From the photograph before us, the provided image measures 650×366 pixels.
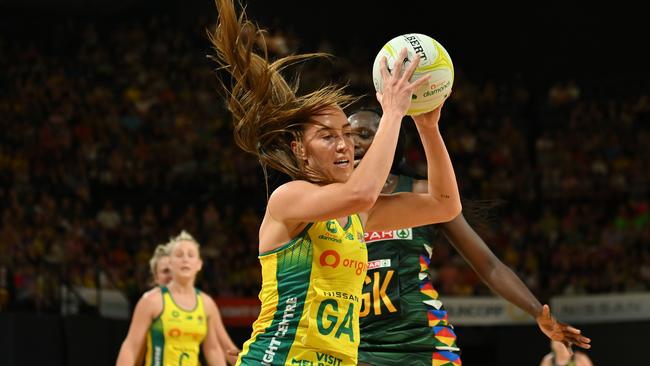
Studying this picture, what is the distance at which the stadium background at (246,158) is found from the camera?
1254 cm

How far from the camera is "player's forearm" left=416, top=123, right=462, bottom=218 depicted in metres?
3.69

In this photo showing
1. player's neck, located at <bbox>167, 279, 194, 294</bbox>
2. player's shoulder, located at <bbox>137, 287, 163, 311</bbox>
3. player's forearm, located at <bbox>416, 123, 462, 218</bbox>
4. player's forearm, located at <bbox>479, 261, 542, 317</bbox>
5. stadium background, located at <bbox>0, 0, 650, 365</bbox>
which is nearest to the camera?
player's forearm, located at <bbox>416, 123, 462, 218</bbox>

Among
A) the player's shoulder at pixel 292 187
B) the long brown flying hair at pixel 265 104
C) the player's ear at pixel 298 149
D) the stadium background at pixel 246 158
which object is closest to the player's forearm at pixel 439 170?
the long brown flying hair at pixel 265 104

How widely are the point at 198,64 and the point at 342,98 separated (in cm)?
1410

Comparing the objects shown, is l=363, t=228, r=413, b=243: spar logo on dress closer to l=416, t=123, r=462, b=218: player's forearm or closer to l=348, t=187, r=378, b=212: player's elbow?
l=416, t=123, r=462, b=218: player's forearm

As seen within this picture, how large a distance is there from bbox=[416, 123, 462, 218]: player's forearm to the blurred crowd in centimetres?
849

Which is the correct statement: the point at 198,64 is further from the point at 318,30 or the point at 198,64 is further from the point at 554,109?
the point at 554,109

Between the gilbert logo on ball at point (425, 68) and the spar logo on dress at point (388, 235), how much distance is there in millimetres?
1353

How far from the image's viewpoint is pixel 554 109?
17.9 metres

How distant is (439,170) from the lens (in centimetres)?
377

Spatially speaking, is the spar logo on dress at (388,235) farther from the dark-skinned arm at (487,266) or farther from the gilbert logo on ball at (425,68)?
the gilbert logo on ball at (425,68)

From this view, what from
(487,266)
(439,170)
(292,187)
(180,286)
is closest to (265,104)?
(292,187)

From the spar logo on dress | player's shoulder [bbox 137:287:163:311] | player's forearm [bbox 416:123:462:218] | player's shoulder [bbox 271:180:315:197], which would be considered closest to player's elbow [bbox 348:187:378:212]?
player's shoulder [bbox 271:180:315:197]

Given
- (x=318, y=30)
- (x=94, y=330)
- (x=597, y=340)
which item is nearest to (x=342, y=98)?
(x=94, y=330)
